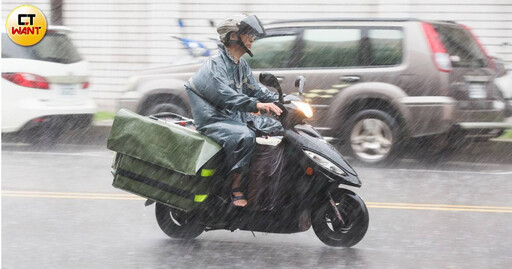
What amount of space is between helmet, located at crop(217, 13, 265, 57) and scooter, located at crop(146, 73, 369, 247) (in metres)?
0.46

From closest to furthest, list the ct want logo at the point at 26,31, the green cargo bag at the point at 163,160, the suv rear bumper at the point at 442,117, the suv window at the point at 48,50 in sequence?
the green cargo bag at the point at 163,160, the suv rear bumper at the point at 442,117, the suv window at the point at 48,50, the ct want logo at the point at 26,31

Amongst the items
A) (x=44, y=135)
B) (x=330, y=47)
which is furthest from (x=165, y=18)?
(x=330, y=47)

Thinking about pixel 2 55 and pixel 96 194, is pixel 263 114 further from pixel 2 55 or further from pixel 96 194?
pixel 2 55

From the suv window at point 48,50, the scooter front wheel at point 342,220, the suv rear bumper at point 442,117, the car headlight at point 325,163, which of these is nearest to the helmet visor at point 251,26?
the car headlight at point 325,163

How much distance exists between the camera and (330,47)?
1053 centimetres

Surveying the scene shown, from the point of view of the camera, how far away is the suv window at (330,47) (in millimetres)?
10430

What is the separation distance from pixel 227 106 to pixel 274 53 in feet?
16.6

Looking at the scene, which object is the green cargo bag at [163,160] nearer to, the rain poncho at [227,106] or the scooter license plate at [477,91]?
the rain poncho at [227,106]

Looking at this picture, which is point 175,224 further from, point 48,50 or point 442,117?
point 48,50

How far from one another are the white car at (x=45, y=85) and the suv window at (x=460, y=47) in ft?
16.5

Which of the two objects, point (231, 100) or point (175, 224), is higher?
point (231, 100)

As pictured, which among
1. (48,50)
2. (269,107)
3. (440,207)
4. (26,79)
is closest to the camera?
(269,107)

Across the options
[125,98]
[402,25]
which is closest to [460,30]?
[402,25]

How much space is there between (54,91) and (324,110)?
3797mm
